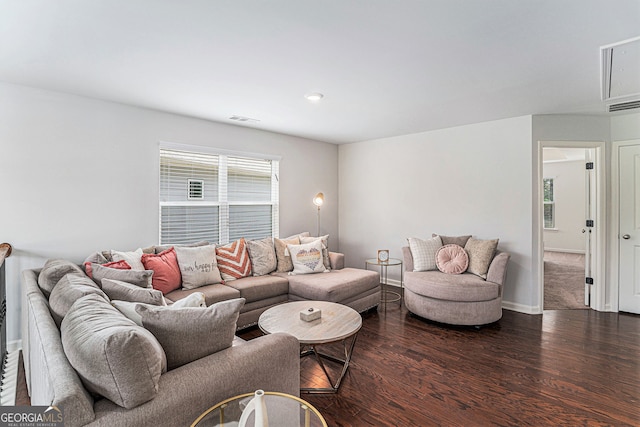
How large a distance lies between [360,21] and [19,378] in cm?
358

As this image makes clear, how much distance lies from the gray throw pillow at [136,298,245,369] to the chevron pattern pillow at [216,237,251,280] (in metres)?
2.28

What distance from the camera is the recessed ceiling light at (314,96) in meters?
3.16

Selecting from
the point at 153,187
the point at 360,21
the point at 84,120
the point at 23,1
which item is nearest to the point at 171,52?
the point at 23,1

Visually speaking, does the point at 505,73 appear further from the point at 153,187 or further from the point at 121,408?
the point at 153,187

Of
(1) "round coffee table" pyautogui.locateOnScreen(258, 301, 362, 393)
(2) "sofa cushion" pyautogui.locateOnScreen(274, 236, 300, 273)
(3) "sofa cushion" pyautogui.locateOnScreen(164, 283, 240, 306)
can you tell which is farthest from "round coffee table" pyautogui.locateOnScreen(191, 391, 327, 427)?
(2) "sofa cushion" pyautogui.locateOnScreen(274, 236, 300, 273)

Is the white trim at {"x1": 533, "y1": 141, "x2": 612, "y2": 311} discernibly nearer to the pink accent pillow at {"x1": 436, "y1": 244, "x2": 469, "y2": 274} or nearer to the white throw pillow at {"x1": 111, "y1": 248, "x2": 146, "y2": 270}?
the pink accent pillow at {"x1": 436, "y1": 244, "x2": 469, "y2": 274}

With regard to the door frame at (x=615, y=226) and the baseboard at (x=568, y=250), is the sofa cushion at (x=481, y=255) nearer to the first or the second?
the door frame at (x=615, y=226)

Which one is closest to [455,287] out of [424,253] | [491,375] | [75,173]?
[424,253]

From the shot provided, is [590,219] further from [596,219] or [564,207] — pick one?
[564,207]

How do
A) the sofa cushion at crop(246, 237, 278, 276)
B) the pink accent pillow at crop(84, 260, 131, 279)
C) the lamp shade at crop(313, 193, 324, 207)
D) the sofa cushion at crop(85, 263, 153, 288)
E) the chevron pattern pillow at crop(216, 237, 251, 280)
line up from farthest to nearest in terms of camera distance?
the lamp shade at crop(313, 193, 324, 207)
the sofa cushion at crop(246, 237, 278, 276)
the chevron pattern pillow at crop(216, 237, 251, 280)
the pink accent pillow at crop(84, 260, 131, 279)
the sofa cushion at crop(85, 263, 153, 288)

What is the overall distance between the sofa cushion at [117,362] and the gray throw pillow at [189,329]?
176 millimetres

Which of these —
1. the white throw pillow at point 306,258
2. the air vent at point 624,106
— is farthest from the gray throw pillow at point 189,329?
the air vent at point 624,106

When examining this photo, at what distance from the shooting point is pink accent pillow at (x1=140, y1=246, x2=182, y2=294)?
124 inches

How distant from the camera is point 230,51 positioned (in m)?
2.28
